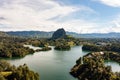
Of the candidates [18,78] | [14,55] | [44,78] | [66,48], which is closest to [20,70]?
[18,78]

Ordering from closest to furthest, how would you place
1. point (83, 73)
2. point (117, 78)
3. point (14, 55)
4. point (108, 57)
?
point (117, 78) < point (83, 73) < point (108, 57) < point (14, 55)

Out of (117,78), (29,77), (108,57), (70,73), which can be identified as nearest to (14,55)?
(108,57)

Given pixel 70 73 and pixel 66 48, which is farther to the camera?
pixel 66 48

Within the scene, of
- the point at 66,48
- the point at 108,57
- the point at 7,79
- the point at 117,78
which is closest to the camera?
the point at 7,79

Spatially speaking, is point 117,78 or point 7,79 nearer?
point 7,79

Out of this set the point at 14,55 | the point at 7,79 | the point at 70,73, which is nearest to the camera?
the point at 7,79

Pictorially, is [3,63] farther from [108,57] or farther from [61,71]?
[108,57]

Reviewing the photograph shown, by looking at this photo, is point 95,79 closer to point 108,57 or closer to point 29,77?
point 29,77

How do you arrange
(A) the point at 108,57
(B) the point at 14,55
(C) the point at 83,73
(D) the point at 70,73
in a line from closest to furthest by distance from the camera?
(C) the point at 83,73, (D) the point at 70,73, (A) the point at 108,57, (B) the point at 14,55
